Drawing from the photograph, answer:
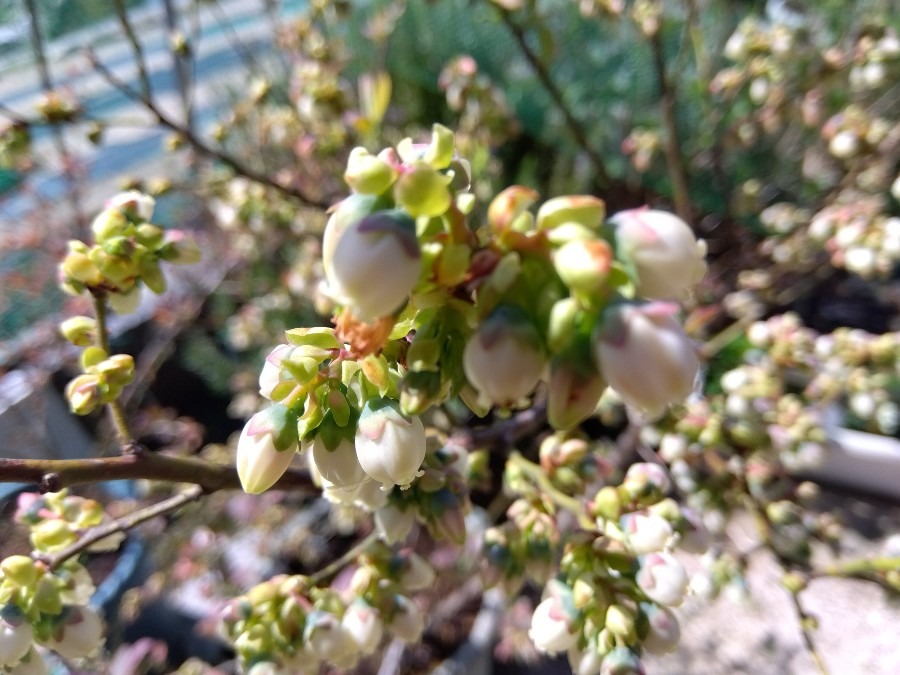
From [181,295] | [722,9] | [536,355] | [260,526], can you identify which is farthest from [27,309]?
[722,9]

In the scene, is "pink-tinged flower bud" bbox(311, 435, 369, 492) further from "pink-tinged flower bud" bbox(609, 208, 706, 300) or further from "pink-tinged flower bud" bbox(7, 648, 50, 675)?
"pink-tinged flower bud" bbox(7, 648, 50, 675)

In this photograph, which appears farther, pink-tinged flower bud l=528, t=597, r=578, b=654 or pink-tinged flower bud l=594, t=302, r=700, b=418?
pink-tinged flower bud l=528, t=597, r=578, b=654

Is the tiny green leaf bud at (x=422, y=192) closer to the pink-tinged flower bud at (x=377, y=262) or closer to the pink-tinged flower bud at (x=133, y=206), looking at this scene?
the pink-tinged flower bud at (x=377, y=262)

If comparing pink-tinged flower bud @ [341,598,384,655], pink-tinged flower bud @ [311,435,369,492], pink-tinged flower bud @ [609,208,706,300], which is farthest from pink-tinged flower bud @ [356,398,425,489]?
pink-tinged flower bud @ [341,598,384,655]

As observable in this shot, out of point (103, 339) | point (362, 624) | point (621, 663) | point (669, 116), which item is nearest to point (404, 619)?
point (362, 624)

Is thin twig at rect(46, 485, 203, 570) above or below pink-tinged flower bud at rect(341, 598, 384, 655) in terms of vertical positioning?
above

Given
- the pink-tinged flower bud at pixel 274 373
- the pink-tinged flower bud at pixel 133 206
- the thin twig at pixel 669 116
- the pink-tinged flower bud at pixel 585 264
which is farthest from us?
the thin twig at pixel 669 116

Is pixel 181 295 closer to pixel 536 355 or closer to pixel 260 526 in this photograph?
pixel 260 526

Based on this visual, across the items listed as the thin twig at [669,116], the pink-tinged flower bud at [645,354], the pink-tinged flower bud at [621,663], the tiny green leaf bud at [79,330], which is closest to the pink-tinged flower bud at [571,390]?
the pink-tinged flower bud at [645,354]
